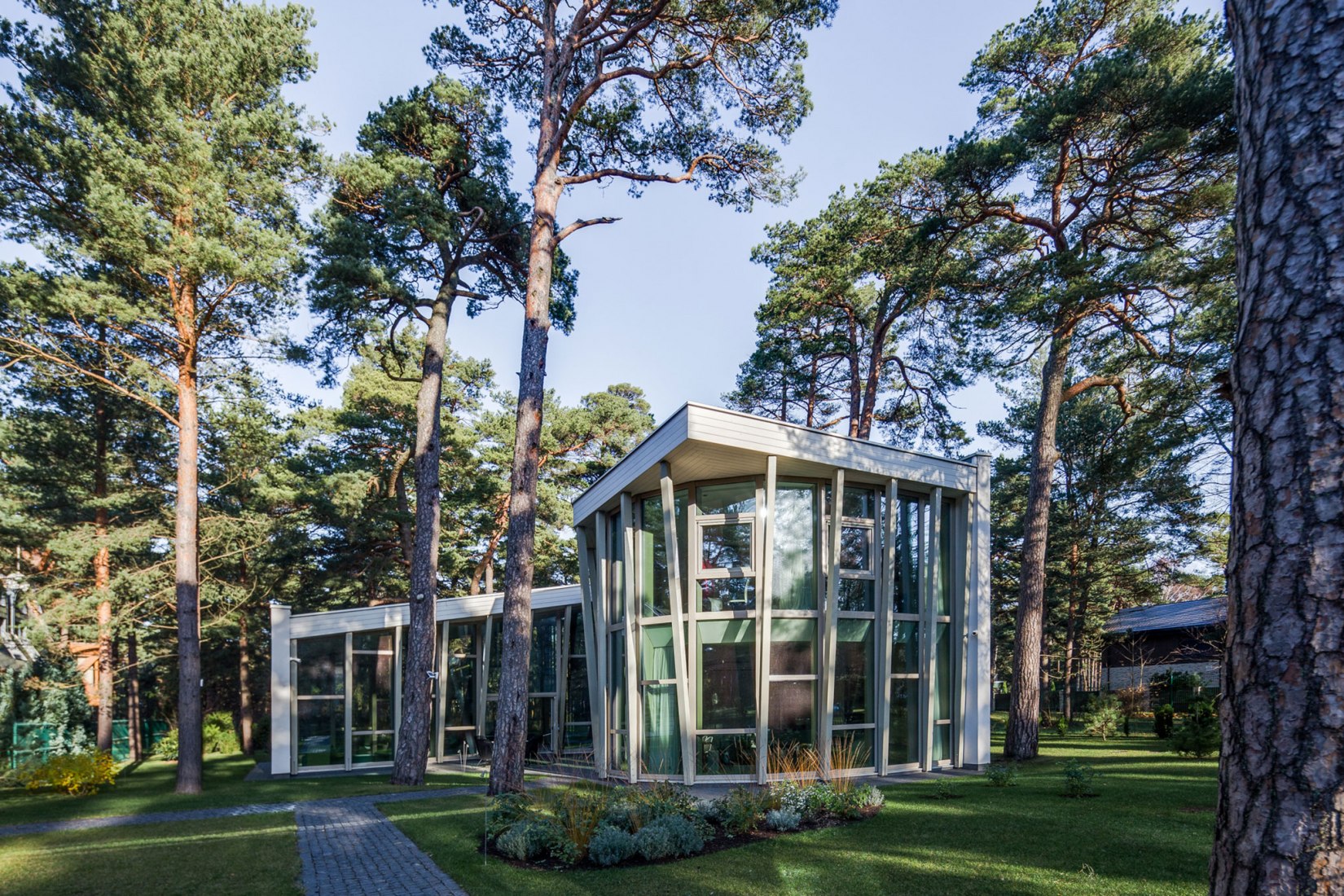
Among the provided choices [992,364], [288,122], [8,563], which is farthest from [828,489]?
[8,563]

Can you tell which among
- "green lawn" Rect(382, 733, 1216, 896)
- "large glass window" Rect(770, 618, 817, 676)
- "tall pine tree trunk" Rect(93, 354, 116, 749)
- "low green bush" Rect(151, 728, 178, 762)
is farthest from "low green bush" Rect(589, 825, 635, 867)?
"low green bush" Rect(151, 728, 178, 762)

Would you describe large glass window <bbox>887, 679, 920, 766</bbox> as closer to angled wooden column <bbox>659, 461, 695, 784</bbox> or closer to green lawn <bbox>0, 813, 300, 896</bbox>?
angled wooden column <bbox>659, 461, 695, 784</bbox>

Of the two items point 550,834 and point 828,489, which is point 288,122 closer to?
point 828,489

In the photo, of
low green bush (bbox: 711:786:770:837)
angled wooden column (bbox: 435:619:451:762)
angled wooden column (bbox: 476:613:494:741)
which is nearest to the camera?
low green bush (bbox: 711:786:770:837)

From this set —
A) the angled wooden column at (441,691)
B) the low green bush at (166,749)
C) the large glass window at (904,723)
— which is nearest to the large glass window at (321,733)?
the angled wooden column at (441,691)

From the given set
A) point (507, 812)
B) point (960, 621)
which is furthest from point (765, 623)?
point (507, 812)

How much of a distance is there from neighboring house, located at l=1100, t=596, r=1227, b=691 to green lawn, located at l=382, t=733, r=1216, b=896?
16.5m

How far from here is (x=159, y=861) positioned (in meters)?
7.34

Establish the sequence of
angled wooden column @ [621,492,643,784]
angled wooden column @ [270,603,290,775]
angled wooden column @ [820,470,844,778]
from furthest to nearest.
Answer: angled wooden column @ [270,603,290,775] → angled wooden column @ [621,492,643,784] → angled wooden column @ [820,470,844,778]

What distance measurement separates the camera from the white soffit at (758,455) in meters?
10.5

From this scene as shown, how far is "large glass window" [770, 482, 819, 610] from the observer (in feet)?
37.3

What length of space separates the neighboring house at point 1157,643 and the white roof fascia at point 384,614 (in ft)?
55.9

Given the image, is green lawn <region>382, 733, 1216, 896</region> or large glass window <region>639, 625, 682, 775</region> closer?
green lawn <region>382, 733, 1216, 896</region>

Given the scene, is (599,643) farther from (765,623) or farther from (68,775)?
(68,775)
